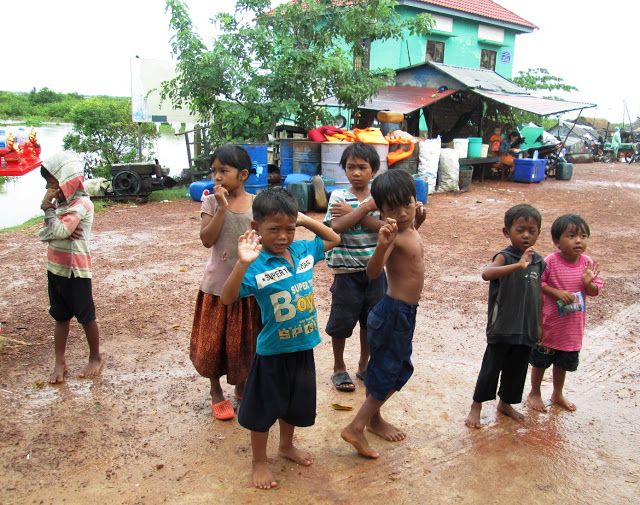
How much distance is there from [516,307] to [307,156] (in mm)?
7821

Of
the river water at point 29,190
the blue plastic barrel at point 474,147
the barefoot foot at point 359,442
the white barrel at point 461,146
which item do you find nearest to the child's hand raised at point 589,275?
the barefoot foot at point 359,442

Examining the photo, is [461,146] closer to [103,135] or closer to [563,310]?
[103,135]

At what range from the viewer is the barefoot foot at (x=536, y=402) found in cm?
319

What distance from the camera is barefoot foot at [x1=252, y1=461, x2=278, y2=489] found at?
2.43m

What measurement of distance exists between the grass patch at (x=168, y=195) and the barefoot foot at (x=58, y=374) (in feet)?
25.6

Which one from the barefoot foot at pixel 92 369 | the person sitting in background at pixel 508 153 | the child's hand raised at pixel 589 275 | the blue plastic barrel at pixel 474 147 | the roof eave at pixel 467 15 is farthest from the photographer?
the roof eave at pixel 467 15

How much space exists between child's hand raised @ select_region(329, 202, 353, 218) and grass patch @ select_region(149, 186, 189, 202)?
8523mm

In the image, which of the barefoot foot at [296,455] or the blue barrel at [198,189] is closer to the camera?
the barefoot foot at [296,455]

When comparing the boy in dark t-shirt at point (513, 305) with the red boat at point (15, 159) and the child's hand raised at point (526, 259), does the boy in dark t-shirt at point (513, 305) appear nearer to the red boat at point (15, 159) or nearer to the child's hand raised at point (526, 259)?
the child's hand raised at point (526, 259)

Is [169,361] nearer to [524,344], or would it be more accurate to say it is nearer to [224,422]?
[224,422]

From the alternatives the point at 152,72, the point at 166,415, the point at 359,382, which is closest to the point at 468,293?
the point at 359,382

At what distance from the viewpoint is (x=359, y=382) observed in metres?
3.48

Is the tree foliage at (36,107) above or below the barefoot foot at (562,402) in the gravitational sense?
above

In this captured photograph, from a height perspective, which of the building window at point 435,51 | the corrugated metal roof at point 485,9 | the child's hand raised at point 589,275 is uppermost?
the corrugated metal roof at point 485,9
